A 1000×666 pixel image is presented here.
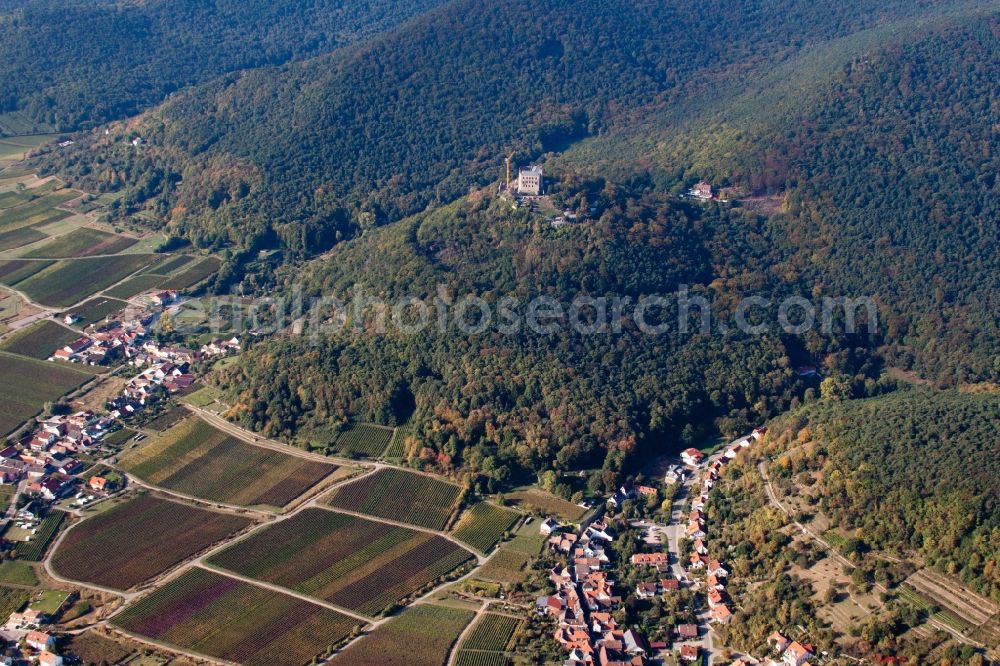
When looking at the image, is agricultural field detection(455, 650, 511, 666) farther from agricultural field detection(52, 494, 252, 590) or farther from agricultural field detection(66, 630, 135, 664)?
agricultural field detection(52, 494, 252, 590)

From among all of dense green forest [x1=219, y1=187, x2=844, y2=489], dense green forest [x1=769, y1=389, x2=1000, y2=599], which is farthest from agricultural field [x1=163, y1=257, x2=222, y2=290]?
dense green forest [x1=769, y1=389, x2=1000, y2=599]

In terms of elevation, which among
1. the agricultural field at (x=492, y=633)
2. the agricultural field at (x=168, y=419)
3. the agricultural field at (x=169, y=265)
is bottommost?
the agricultural field at (x=492, y=633)

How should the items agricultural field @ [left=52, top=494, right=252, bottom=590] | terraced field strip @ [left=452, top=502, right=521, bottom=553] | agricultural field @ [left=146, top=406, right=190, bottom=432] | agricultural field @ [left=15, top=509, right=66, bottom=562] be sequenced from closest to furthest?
agricultural field @ [left=52, top=494, right=252, bottom=590], agricultural field @ [left=15, top=509, right=66, bottom=562], terraced field strip @ [left=452, top=502, right=521, bottom=553], agricultural field @ [left=146, top=406, right=190, bottom=432]

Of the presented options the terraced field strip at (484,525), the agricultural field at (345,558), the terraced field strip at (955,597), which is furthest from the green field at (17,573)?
the terraced field strip at (955,597)

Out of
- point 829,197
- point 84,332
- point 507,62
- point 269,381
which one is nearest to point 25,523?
point 269,381

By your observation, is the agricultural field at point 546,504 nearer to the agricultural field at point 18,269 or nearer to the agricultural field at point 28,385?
the agricultural field at point 28,385

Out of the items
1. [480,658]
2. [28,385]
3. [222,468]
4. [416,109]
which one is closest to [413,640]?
[480,658]
